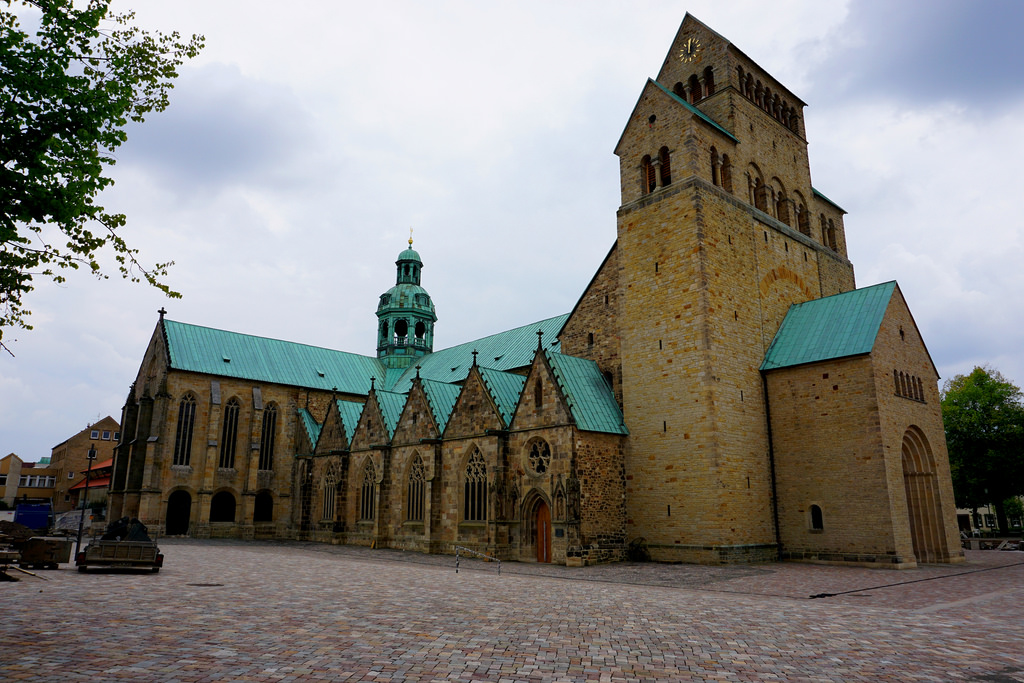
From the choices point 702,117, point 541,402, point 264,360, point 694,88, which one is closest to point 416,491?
point 541,402

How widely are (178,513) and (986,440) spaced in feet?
187

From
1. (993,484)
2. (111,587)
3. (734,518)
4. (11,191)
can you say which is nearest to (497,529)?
(734,518)

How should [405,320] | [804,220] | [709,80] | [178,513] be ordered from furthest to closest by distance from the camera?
[405,320] < [178,513] < [804,220] < [709,80]

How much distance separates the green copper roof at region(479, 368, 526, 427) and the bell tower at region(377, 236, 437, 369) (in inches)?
1033

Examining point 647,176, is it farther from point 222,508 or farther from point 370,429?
point 222,508

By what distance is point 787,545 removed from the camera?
28516 millimetres

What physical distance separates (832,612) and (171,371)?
1742 inches

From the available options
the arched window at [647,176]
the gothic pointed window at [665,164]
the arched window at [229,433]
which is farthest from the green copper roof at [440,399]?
the arched window at [229,433]

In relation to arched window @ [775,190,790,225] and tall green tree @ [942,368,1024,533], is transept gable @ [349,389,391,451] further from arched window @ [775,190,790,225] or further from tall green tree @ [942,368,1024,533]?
tall green tree @ [942,368,1024,533]

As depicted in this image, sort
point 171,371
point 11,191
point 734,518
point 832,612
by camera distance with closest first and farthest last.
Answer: point 11,191 < point 832,612 < point 734,518 < point 171,371

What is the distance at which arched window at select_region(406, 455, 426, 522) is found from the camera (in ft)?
117

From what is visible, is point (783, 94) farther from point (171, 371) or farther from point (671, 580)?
point (171, 371)

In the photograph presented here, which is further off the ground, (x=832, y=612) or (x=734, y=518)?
(x=734, y=518)

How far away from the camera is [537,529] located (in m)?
29.7
